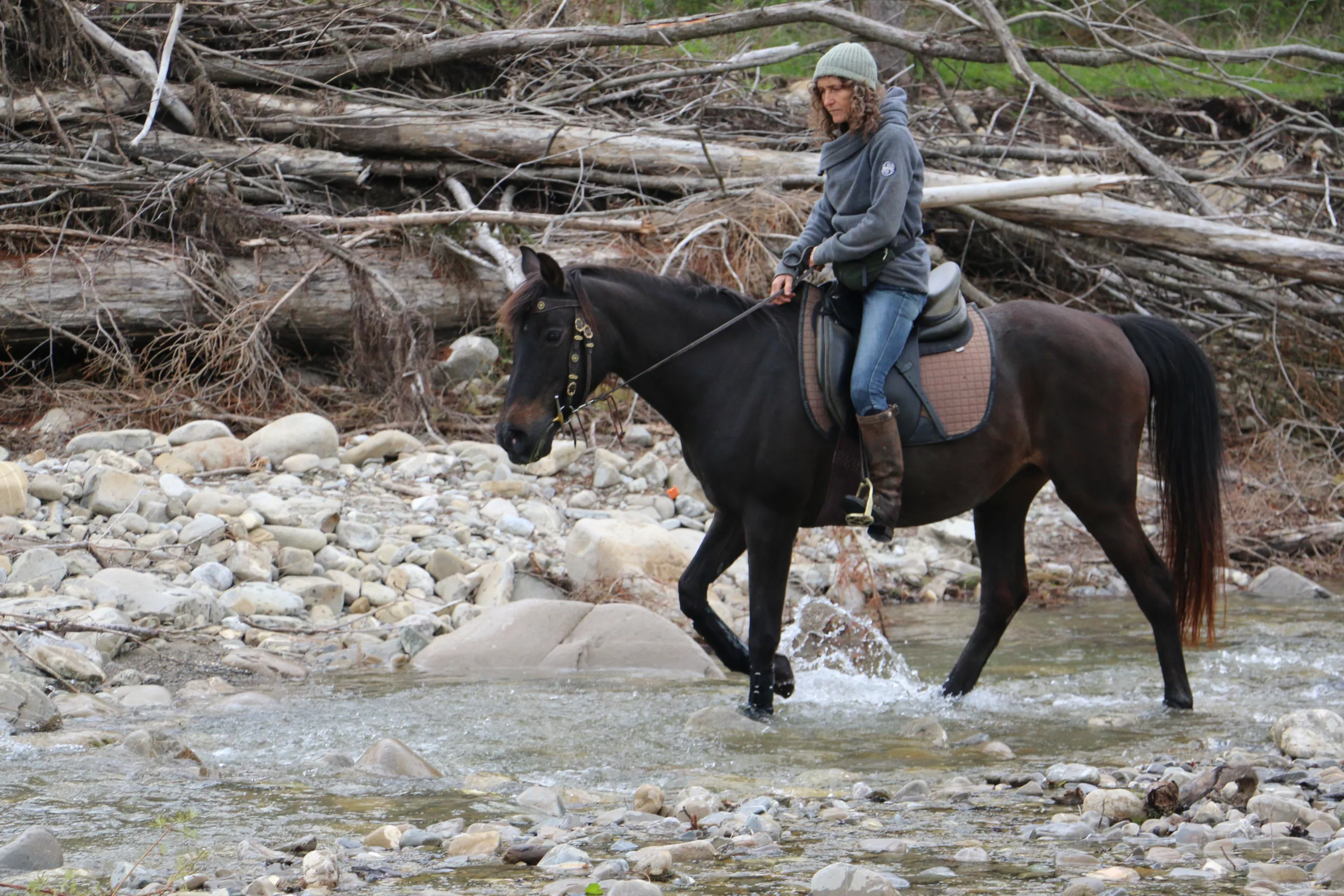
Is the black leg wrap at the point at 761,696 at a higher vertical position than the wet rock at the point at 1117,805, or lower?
lower

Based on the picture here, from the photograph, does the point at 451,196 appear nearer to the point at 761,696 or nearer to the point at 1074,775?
the point at 761,696

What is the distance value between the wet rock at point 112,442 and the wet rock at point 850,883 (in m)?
7.32

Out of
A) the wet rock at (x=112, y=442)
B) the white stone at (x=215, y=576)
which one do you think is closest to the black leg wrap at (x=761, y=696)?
the white stone at (x=215, y=576)

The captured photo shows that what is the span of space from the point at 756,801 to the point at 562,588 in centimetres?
408

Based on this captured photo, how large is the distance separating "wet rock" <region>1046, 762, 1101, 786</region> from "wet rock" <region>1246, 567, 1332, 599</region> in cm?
517

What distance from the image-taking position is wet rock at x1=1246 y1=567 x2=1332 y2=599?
8883 millimetres

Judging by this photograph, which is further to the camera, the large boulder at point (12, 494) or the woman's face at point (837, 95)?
the large boulder at point (12, 494)

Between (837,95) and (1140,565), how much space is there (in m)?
2.53

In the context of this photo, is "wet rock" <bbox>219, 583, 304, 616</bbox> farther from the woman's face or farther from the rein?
the woman's face

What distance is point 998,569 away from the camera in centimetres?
633

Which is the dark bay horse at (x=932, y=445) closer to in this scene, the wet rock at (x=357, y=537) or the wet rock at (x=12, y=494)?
the wet rock at (x=357, y=537)

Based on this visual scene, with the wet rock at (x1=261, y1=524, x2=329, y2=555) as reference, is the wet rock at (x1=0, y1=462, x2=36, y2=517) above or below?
above

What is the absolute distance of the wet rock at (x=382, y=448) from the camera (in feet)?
31.4

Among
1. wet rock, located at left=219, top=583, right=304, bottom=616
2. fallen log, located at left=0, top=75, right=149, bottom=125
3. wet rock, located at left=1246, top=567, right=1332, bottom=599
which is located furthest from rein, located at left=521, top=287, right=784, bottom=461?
fallen log, located at left=0, top=75, right=149, bottom=125
